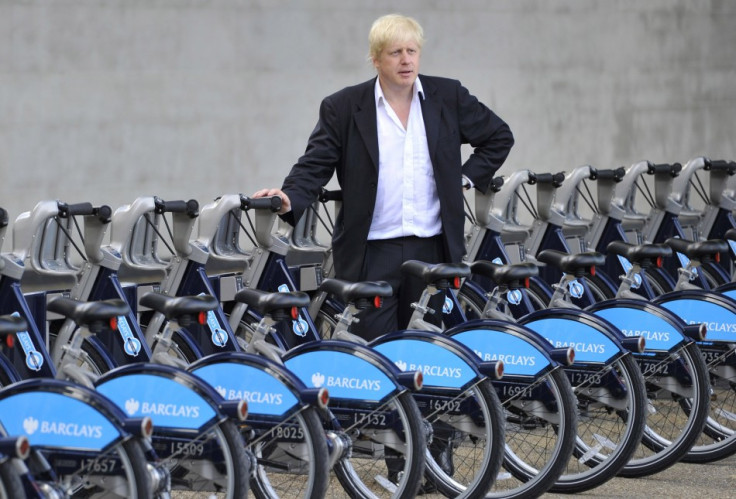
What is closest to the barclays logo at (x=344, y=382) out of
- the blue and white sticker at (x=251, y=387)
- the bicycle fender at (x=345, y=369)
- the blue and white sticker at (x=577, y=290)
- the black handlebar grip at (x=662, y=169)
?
the bicycle fender at (x=345, y=369)

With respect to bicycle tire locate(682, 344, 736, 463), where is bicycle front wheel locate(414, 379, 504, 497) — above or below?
above

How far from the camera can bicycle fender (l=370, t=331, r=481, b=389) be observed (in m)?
4.93

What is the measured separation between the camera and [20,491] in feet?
12.3

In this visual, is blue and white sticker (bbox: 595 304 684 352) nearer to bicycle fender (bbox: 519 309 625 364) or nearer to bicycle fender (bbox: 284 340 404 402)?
bicycle fender (bbox: 519 309 625 364)

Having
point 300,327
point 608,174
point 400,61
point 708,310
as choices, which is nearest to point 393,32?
point 400,61

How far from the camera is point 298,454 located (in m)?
4.48

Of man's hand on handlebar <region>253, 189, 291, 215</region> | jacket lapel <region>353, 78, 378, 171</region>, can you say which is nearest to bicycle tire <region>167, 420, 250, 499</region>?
man's hand on handlebar <region>253, 189, 291, 215</region>

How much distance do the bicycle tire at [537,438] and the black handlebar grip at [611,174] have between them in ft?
7.60

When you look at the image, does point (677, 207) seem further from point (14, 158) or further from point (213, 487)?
point (213, 487)

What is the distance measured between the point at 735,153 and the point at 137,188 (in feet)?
17.0

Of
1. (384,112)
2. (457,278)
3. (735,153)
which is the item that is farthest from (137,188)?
(735,153)

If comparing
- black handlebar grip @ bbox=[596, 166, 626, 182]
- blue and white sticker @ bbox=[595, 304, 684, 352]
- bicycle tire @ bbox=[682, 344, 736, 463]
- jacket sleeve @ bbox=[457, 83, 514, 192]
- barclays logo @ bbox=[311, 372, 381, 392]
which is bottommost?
bicycle tire @ bbox=[682, 344, 736, 463]

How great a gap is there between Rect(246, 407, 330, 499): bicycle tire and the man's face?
152cm

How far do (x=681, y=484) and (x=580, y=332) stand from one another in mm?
725
